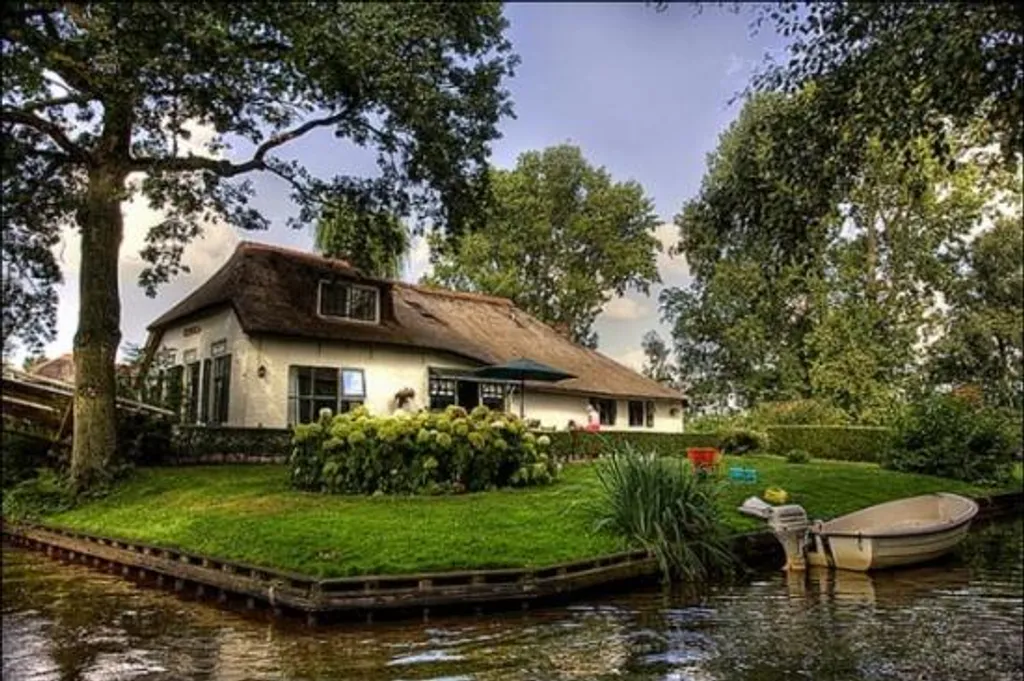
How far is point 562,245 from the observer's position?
1940 inches

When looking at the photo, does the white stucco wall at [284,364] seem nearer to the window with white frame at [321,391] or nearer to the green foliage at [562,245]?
the window with white frame at [321,391]

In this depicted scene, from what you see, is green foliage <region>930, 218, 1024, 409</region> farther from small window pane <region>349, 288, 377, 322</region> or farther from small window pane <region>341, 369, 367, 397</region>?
small window pane <region>341, 369, 367, 397</region>

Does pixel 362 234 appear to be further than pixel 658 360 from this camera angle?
No

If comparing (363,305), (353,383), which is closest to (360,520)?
(353,383)

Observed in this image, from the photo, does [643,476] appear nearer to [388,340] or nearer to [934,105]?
[934,105]

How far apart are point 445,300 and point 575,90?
1192 inches

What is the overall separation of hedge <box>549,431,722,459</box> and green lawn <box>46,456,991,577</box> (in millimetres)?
5302

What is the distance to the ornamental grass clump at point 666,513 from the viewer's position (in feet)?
39.8

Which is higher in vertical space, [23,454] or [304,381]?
[304,381]

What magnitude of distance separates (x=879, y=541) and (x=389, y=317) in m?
17.9

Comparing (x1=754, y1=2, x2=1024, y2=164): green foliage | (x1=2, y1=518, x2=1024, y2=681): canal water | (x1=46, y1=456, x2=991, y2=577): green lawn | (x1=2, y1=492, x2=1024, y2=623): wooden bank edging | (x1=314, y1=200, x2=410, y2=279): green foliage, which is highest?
(x1=314, y1=200, x2=410, y2=279): green foliage

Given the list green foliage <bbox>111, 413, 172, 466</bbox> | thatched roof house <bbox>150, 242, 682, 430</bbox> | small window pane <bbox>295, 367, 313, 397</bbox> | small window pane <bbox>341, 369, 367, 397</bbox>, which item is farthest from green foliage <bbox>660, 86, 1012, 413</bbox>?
green foliage <bbox>111, 413, 172, 466</bbox>

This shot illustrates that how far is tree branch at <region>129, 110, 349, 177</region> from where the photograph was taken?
1808 centimetres

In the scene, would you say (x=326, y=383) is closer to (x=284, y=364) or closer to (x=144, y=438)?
(x=284, y=364)
